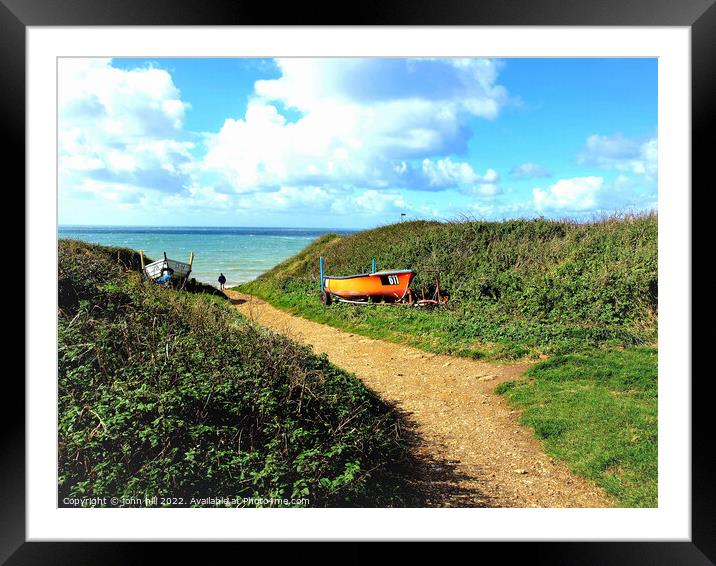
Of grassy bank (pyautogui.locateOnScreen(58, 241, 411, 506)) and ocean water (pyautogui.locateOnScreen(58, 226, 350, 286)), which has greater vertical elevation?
ocean water (pyautogui.locateOnScreen(58, 226, 350, 286))

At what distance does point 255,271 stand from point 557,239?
10.6 ft

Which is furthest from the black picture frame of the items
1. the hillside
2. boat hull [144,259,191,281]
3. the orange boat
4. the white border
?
the orange boat

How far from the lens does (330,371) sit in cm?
380

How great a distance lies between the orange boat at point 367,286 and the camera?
4.86 m

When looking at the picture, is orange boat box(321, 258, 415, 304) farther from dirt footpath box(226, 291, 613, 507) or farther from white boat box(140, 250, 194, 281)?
white boat box(140, 250, 194, 281)

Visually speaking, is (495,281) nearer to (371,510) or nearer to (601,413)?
(601,413)

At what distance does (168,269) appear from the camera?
3.87 m

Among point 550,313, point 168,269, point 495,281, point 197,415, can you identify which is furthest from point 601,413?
point 168,269

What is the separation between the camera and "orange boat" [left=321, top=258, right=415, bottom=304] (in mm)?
4863

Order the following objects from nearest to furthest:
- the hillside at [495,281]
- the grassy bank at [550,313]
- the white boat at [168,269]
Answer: the grassy bank at [550,313] < the white boat at [168,269] < the hillside at [495,281]

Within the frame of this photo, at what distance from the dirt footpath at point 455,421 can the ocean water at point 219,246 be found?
0.27m

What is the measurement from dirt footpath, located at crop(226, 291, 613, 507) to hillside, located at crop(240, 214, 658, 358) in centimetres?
17
